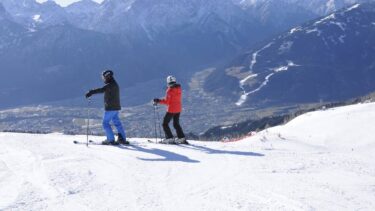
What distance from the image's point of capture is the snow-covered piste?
37.2 feet

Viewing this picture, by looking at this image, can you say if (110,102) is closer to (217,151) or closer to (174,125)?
(174,125)

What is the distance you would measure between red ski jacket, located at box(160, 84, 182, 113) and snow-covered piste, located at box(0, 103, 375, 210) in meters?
1.73

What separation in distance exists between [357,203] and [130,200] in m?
4.39

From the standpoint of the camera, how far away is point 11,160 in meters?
16.0

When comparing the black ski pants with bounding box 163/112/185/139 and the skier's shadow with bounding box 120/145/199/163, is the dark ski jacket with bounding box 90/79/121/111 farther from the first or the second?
the black ski pants with bounding box 163/112/185/139

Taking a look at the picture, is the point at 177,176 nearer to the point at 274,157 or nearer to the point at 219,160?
the point at 219,160

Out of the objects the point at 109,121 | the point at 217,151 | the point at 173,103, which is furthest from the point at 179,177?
the point at 173,103

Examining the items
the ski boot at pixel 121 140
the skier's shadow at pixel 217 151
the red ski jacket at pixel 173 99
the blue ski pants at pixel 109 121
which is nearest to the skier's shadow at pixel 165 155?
the ski boot at pixel 121 140

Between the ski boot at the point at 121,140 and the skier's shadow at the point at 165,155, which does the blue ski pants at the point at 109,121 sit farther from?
the skier's shadow at the point at 165,155

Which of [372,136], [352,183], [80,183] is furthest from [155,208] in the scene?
[372,136]

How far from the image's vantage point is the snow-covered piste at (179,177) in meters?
11.4

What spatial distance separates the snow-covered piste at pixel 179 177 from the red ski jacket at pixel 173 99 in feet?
5.68

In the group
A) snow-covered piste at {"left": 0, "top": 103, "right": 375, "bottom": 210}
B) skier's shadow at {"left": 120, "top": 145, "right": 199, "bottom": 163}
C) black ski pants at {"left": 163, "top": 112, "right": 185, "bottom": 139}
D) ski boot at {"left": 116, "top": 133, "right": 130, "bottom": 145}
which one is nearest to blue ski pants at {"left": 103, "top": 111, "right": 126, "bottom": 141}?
ski boot at {"left": 116, "top": 133, "right": 130, "bottom": 145}

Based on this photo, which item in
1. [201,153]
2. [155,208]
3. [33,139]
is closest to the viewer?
[155,208]
